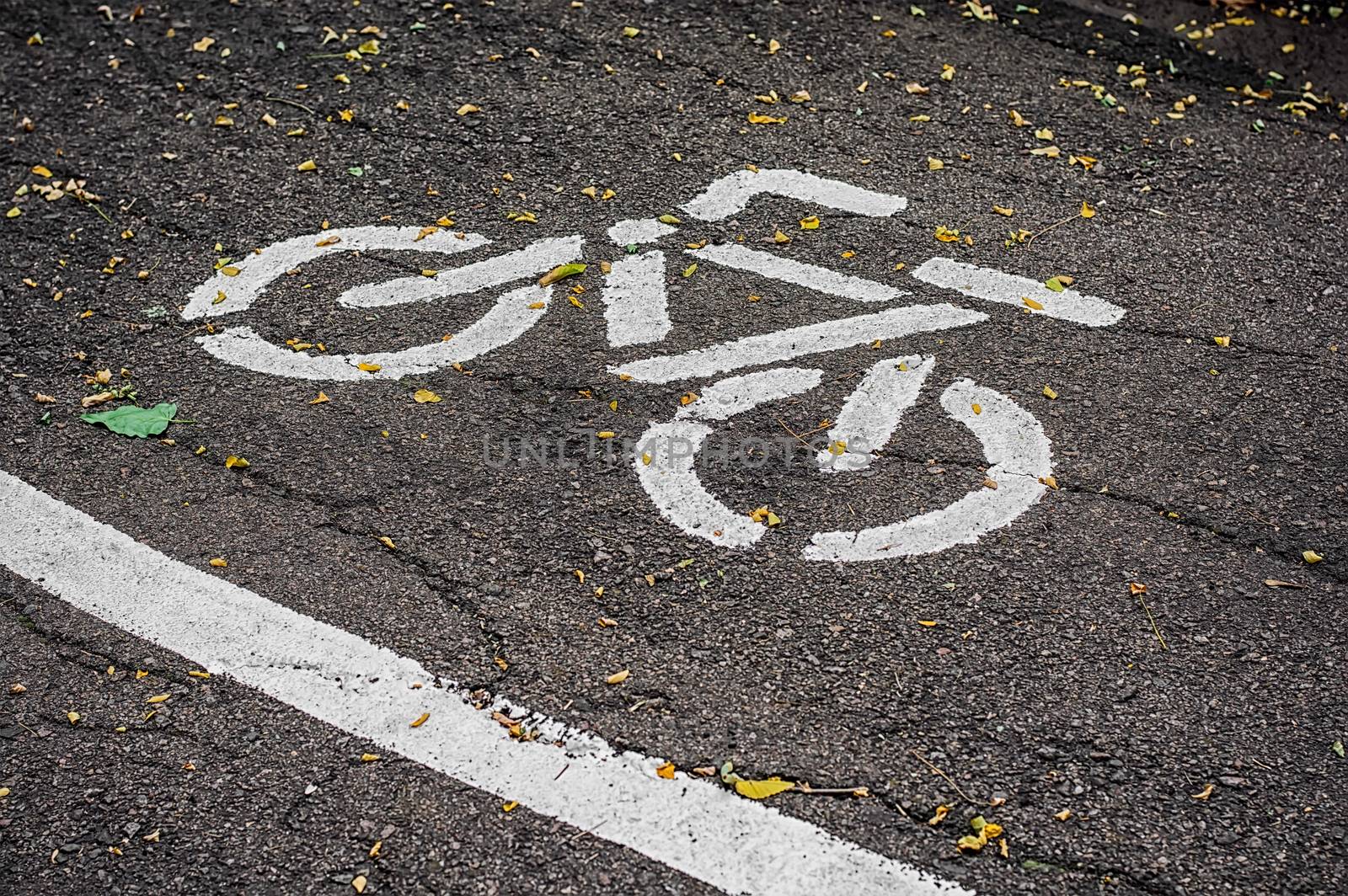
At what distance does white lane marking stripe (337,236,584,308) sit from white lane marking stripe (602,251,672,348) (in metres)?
0.21

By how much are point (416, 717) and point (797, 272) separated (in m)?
2.11

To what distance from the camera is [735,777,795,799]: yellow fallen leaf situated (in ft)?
8.85

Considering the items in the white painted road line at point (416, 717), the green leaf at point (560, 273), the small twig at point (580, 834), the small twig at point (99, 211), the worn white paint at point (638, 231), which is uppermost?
the worn white paint at point (638, 231)

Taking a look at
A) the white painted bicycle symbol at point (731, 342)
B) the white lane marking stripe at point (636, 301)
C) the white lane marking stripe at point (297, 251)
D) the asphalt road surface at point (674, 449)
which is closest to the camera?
the asphalt road surface at point (674, 449)

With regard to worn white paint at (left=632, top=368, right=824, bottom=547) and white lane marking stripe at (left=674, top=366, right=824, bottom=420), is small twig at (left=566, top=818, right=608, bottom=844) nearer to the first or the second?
worn white paint at (left=632, top=368, right=824, bottom=547)

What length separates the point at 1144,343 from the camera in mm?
3916

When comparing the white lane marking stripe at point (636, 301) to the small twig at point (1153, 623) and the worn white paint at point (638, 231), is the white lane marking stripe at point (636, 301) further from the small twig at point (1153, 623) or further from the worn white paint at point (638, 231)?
the small twig at point (1153, 623)

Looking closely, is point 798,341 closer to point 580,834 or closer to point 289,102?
point 580,834

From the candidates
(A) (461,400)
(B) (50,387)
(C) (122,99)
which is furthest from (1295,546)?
(C) (122,99)

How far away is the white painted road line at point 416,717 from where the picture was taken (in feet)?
8.48

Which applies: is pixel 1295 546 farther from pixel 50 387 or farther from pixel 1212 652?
pixel 50 387

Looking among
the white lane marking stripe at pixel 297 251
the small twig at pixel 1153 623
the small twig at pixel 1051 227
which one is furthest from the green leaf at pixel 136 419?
the small twig at pixel 1051 227

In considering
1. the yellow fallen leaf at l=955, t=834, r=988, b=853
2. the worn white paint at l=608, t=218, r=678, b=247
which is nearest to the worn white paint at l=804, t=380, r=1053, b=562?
the yellow fallen leaf at l=955, t=834, r=988, b=853

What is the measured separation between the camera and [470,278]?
417 cm
